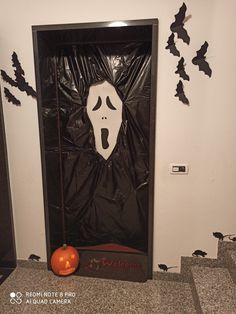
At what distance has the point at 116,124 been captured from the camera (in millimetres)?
2059

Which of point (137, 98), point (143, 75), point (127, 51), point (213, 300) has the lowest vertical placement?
point (213, 300)

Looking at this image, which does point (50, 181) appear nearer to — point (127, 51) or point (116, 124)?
point (116, 124)

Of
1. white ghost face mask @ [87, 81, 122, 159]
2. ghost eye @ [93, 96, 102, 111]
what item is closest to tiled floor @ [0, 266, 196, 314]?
white ghost face mask @ [87, 81, 122, 159]

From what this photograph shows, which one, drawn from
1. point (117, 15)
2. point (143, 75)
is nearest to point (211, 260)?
point (143, 75)

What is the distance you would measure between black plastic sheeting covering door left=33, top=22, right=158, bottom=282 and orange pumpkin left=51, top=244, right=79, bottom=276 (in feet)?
0.50

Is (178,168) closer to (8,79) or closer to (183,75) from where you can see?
(183,75)

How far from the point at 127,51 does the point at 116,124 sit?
1.93ft

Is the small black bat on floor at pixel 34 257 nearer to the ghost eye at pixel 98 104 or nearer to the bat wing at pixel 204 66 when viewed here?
the ghost eye at pixel 98 104

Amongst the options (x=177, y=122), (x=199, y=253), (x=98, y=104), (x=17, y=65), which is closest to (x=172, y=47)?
(x=177, y=122)

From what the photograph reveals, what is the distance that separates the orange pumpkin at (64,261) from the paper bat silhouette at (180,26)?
1.84 m

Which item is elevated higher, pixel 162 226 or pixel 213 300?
pixel 162 226

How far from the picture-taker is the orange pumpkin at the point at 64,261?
1.96 meters

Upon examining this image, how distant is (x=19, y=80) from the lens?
6.00 feet

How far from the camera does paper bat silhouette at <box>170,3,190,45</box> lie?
1567mm
